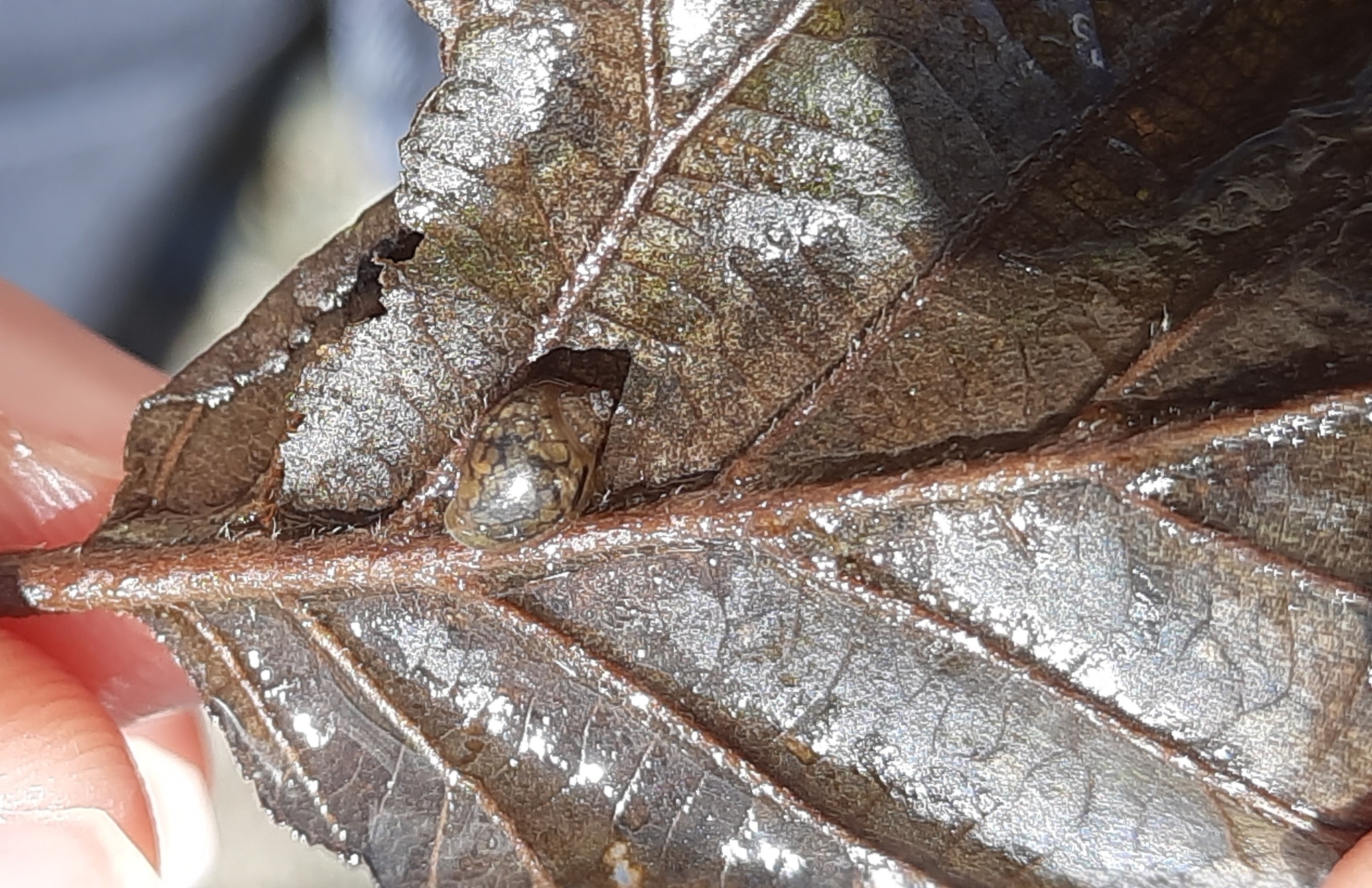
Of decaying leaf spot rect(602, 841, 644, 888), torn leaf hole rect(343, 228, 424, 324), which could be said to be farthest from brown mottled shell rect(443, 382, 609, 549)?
decaying leaf spot rect(602, 841, 644, 888)

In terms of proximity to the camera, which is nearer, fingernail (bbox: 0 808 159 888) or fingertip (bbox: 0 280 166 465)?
fingernail (bbox: 0 808 159 888)

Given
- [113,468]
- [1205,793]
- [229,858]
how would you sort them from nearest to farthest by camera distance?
[1205,793] < [113,468] < [229,858]

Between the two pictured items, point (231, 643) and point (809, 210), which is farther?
point (231, 643)

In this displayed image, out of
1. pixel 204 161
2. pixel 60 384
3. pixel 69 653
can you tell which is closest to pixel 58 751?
pixel 69 653

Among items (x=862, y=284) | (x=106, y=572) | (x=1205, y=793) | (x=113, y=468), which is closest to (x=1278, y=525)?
(x=1205, y=793)

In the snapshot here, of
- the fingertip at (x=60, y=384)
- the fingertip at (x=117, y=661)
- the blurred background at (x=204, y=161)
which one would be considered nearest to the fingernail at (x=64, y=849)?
the fingertip at (x=117, y=661)

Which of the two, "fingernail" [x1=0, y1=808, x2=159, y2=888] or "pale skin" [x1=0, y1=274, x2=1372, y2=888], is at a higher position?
"pale skin" [x1=0, y1=274, x2=1372, y2=888]

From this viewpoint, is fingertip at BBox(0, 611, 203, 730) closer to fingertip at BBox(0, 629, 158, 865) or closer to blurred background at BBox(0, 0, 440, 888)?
fingertip at BBox(0, 629, 158, 865)

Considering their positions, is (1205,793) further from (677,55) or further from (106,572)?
(106,572)
